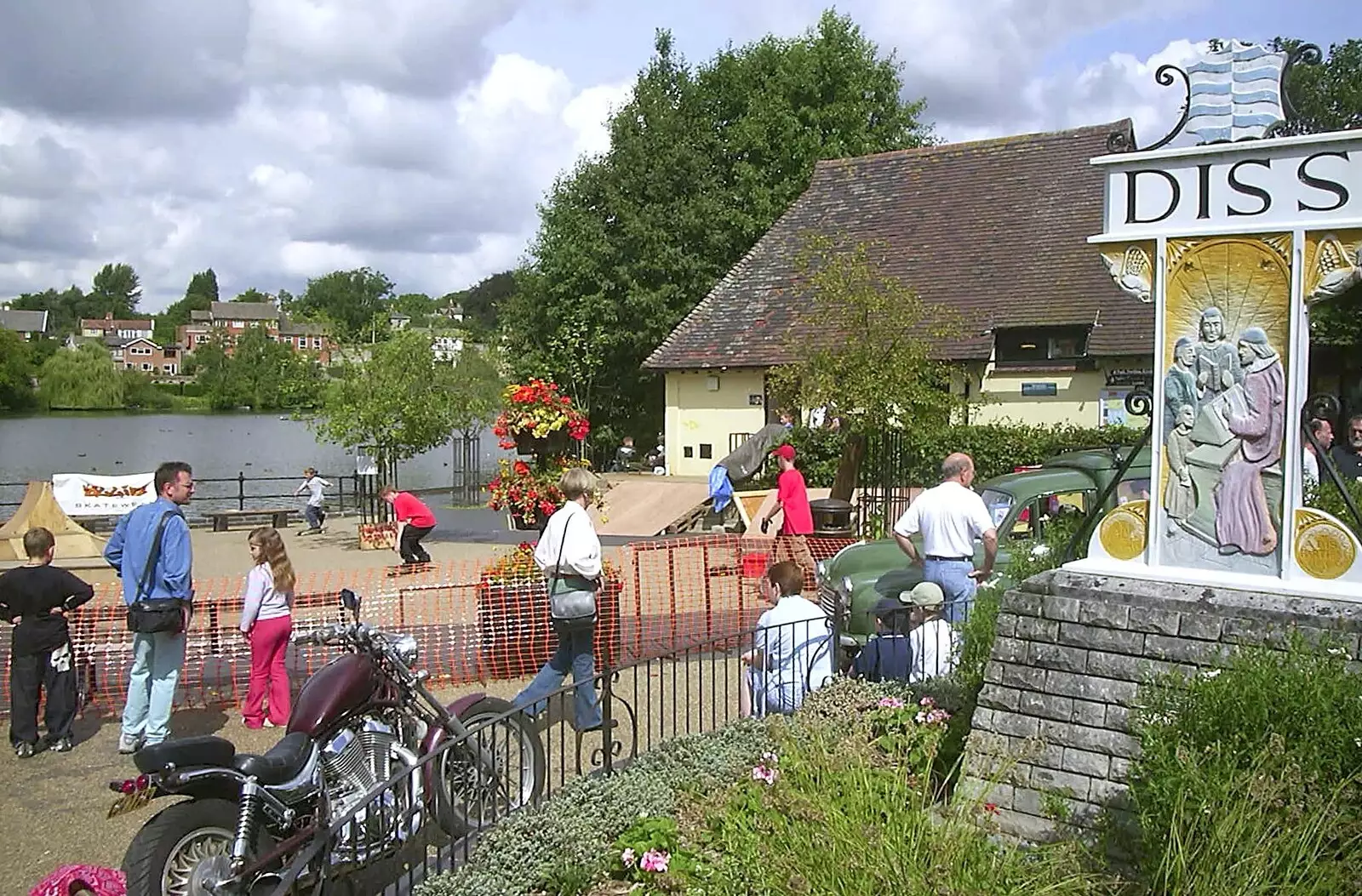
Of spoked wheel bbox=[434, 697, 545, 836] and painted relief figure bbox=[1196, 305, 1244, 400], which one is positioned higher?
painted relief figure bbox=[1196, 305, 1244, 400]

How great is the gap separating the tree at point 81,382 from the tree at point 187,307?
74.0 m

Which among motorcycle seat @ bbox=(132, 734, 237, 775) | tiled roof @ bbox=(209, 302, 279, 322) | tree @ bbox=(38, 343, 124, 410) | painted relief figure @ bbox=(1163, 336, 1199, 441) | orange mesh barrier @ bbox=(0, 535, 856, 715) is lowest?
orange mesh barrier @ bbox=(0, 535, 856, 715)

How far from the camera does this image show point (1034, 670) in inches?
208

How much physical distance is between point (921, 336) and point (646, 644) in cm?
872

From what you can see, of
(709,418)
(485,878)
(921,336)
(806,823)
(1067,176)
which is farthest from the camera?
(709,418)

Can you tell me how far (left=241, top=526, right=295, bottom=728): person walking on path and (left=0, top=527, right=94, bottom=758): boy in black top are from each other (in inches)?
41.3

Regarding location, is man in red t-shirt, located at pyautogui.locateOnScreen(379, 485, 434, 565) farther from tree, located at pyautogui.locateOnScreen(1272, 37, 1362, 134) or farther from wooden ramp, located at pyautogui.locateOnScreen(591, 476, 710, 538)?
tree, located at pyautogui.locateOnScreen(1272, 37, 1362, 134)

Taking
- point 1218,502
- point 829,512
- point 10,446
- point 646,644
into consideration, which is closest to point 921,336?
point 829,512

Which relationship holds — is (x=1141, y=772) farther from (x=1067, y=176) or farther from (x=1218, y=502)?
(x=1067, y=176)

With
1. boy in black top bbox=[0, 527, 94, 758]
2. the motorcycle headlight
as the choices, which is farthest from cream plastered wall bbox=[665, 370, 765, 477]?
the motorcycle headlight

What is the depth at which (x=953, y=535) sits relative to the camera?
8078 millimetres

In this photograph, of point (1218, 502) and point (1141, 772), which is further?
point (1218, 502)

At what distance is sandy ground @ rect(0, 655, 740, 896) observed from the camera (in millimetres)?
6156

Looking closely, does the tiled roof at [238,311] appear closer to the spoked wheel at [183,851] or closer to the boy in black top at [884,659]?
the boy in black top at [884,659]
